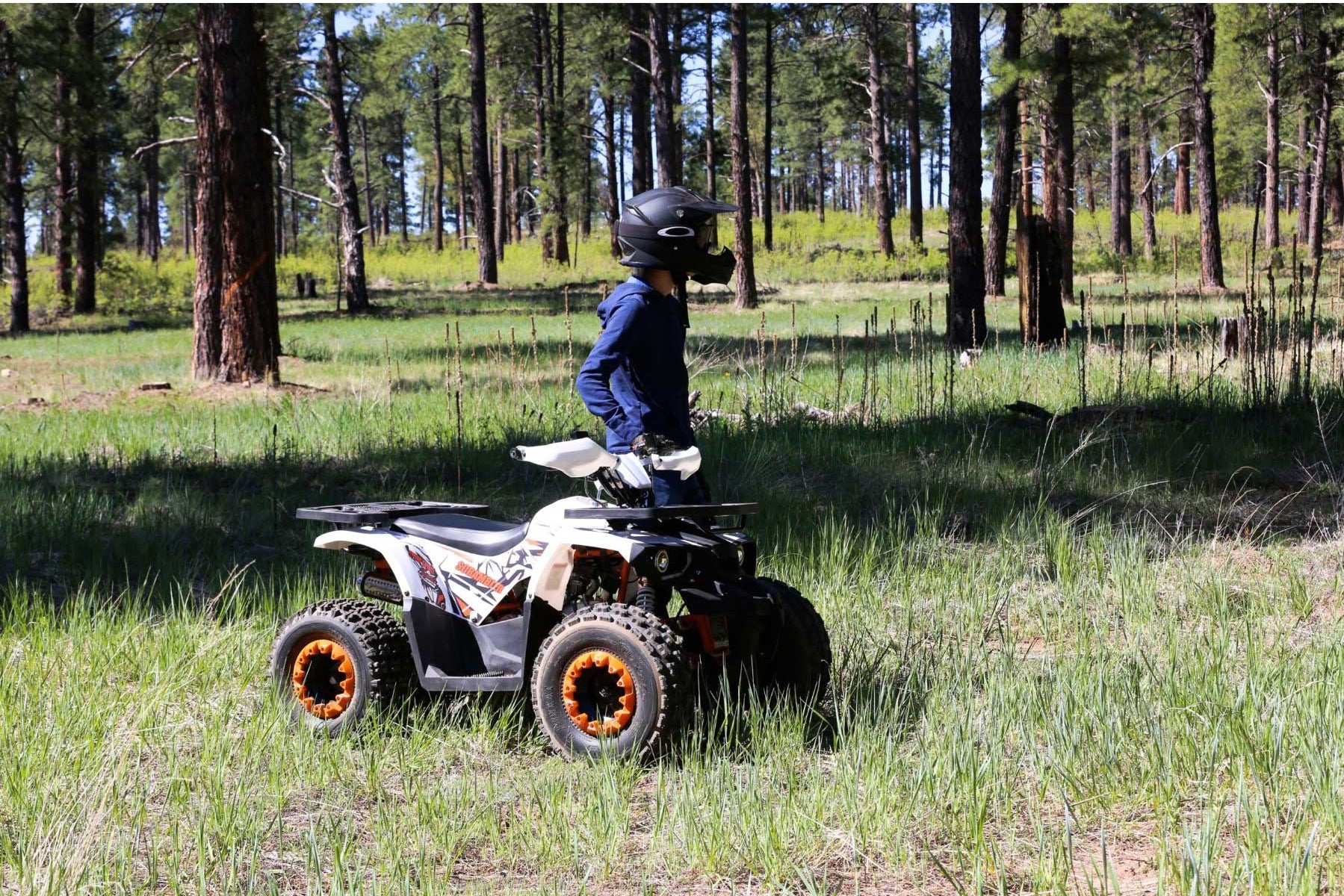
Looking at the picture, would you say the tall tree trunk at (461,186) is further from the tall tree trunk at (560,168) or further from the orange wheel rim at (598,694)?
the orange wheel rim at (598,694)

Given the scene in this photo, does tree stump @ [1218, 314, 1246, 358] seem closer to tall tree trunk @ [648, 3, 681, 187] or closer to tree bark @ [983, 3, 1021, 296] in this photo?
tree bark @ [983, 3, 1021, 296]

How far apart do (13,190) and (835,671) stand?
92.4 ft

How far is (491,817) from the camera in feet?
10.5

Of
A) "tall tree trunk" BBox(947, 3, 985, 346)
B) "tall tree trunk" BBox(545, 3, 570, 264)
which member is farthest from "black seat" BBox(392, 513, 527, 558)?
"tall tree trunk" BBox(545, 3, 570, 264)

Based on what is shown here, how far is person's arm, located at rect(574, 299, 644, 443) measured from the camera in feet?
13.5

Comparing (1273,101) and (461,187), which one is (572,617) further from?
(461,187)

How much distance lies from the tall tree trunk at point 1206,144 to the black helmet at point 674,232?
2424cm

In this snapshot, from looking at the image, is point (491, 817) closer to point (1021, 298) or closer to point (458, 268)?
point (1021, 298)

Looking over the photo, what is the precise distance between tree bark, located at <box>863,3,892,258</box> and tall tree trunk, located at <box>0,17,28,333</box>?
25796 mm

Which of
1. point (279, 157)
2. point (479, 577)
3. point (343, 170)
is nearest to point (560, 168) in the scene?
point (343, 170)

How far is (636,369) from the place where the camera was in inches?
165

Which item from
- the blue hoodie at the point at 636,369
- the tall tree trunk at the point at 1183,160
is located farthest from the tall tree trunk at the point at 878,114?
the blue hoodie at the point at 636,369

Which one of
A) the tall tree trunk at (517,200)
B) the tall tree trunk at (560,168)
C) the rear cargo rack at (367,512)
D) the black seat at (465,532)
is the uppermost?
the tall tree trunk at (517,200)

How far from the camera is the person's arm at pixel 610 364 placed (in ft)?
13.5
